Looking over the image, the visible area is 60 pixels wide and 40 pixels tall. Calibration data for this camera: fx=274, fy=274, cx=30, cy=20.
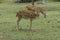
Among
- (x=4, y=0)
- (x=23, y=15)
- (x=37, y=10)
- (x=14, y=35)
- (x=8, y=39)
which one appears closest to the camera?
(x=8, y=39)

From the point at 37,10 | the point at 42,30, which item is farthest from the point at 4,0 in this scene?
the point at 42,30

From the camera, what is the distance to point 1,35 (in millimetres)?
10562

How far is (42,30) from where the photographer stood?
38.4 ft

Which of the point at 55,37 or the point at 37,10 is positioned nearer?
the point at 55,37

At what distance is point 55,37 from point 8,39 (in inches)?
68.5

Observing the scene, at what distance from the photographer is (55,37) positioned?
399 inches

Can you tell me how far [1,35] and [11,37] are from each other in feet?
1.83

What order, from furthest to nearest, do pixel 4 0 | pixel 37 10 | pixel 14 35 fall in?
pixel 4 0
pixel 37 10
pixel 14 35

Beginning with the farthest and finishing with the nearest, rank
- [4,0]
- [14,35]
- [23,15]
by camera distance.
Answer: [4,0]
[23,15]
[14,35]

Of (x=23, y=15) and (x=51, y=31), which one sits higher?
(x=23, y=15)

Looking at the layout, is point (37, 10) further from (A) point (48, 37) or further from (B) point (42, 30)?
(A) point (48, 37)

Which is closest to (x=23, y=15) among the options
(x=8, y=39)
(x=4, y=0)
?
(x=8, y=39)

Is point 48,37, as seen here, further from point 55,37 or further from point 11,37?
point 11,37

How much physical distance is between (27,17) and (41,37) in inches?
56.0
